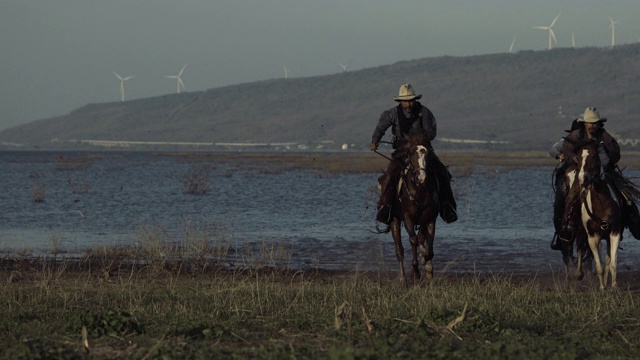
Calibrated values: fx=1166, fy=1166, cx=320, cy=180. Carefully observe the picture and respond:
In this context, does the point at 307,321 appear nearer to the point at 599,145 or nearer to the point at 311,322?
the point at 311,322

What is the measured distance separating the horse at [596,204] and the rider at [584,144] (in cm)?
8

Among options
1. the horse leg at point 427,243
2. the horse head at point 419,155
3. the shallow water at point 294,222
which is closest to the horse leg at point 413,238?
the horse leg at point 427,243

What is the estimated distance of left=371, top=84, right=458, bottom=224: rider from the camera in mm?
14031

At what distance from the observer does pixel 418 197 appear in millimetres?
13695

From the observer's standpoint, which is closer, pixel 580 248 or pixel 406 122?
pixel 580 248

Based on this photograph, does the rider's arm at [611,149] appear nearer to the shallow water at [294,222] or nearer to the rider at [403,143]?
the rider at [403,143]

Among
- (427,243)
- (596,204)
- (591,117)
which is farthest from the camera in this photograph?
(427,243)

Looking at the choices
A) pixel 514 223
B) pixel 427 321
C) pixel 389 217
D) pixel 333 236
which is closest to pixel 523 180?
pixel 514 223

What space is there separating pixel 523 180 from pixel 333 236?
29.4m

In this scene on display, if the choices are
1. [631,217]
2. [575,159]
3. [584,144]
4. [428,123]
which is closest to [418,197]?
[428,123]

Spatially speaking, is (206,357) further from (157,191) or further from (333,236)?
(157,191)

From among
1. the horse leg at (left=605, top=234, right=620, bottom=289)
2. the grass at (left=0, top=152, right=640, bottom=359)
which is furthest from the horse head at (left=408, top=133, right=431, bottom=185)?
the horse leg at (left=605, top=234, right=620, bottom=289)

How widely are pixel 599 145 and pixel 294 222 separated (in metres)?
13.7

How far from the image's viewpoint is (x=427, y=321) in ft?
30.8
